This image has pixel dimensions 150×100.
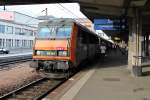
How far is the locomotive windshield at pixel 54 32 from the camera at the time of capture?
18922mm

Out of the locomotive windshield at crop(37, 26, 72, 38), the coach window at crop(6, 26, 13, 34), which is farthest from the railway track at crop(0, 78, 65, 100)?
the coach window at crop(6, 26, 13, 34)

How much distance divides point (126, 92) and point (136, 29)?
26.5ft

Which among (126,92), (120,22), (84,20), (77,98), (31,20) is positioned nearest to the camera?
(77,98)

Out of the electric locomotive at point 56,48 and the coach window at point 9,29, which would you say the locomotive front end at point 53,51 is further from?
the coach window at point 9,29

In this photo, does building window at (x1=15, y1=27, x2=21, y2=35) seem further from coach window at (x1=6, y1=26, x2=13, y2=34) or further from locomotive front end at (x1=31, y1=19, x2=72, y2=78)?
locomotive front end at (x1=31, y1=19, x2=72, y2=78)

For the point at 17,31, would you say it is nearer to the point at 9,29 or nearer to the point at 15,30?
the point at 15,30

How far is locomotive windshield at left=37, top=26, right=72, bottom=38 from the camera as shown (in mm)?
18922

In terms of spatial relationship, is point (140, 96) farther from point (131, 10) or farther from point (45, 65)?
point (131, 10)

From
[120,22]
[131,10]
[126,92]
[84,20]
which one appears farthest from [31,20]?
[126,92]

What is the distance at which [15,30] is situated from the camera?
8938 centimetres

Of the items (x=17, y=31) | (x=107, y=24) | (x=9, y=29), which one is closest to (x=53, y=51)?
(x=107, y=24)

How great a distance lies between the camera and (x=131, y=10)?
817 inches

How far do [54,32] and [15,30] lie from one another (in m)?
71.8

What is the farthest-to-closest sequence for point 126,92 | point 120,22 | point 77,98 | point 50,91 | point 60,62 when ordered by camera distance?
point 120,22, point 60,62, point 50,91, point 126,92, point 77,98
